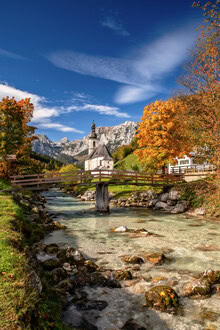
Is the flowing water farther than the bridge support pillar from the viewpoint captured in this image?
No

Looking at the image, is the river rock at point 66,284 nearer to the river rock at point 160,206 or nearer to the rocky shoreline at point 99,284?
the rocky shoreline at point 99,284

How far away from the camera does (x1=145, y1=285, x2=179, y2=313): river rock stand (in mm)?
6500

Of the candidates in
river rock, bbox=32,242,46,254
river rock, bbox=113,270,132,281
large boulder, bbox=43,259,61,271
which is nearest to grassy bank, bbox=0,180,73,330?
large boulder, bbox=43,259,61,271

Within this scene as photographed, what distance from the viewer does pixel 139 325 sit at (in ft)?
19.1

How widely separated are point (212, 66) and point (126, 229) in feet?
43.8

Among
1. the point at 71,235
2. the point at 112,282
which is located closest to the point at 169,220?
the point at 71,235

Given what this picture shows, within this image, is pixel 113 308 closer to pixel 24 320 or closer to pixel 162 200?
pixel 24 320

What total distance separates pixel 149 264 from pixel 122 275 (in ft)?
6.41

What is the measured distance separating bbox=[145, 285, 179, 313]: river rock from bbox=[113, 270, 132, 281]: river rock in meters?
1.56

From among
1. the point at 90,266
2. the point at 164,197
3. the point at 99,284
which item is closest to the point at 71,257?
the point at 90,266

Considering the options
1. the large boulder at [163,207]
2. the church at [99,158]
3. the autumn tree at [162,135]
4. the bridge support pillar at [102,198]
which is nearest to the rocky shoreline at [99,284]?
the bridge support pillar at [102,198]

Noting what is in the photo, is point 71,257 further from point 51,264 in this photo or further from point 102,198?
point 102,198

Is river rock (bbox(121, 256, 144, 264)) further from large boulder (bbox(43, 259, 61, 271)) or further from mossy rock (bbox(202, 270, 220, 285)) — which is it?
large boulder (bbox(43, 259, 61, 271))

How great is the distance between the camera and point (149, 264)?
391 inches
